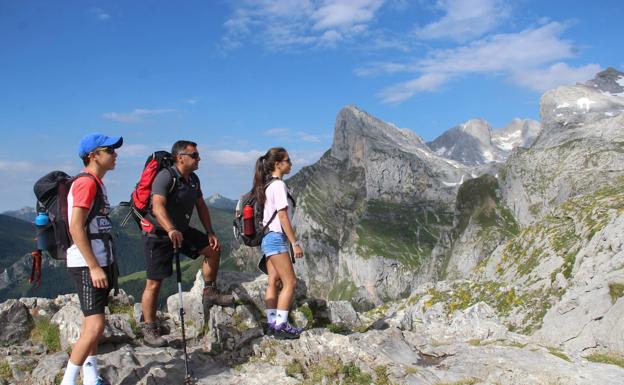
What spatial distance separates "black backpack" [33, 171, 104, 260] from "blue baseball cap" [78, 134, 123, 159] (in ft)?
1.63

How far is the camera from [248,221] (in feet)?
37.8

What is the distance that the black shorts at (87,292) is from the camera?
8.60m

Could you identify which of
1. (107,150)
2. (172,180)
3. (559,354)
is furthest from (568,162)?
(107,150)

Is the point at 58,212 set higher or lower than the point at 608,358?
higher

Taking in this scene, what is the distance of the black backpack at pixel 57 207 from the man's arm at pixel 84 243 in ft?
0.86

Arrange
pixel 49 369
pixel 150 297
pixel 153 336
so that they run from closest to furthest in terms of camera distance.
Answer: pixel 49 369, pixel 150 297, pixel 153 336

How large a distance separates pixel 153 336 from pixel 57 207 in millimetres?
4855

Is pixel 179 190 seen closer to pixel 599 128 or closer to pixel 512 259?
pixel 512 259

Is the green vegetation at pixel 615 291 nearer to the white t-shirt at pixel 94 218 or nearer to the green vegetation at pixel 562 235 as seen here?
the green vegetation at pixel 562 235

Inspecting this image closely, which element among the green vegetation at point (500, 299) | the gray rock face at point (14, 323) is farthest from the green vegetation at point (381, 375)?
the gray rock face at point (14, 323)

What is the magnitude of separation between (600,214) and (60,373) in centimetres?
2237

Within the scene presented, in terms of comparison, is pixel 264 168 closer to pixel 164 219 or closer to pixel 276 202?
pixel 276 202

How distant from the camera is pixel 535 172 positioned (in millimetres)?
186125

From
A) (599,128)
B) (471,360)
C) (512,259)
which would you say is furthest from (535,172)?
(471,360)
